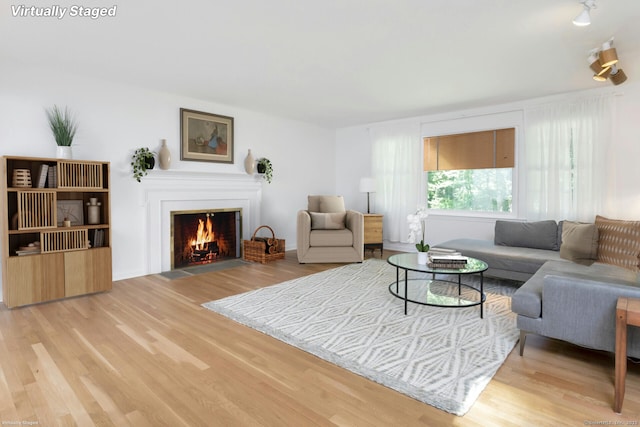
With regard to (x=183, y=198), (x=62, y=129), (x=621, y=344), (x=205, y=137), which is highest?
(x=205, y=137)

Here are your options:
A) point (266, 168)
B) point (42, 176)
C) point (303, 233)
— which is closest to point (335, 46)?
point (303, 233)

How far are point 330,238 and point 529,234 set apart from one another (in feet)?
8.63

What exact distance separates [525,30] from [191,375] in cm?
351

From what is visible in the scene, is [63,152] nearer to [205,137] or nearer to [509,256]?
[205,137]

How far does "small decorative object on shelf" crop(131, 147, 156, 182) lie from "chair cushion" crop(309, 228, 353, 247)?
2.38m

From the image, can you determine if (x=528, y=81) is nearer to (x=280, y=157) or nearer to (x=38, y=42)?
(x=280, y=157)

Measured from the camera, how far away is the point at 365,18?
2.66 m

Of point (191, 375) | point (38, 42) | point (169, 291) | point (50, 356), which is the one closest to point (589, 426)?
point (191, 375)

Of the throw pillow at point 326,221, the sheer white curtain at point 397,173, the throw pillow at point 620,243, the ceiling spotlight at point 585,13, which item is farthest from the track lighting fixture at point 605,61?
the throw pillow at point 326,221

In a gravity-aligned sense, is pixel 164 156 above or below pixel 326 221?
above

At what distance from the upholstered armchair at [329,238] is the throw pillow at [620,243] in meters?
2.86

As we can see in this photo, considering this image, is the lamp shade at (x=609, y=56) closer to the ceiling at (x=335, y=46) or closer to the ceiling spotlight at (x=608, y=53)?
the ceiling spotlight at (x=608, y=53)

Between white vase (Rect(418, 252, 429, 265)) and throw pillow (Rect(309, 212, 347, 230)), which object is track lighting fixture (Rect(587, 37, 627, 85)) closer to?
white vase (Rect(418, 252, 429, 265))

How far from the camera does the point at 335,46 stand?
3.16m
